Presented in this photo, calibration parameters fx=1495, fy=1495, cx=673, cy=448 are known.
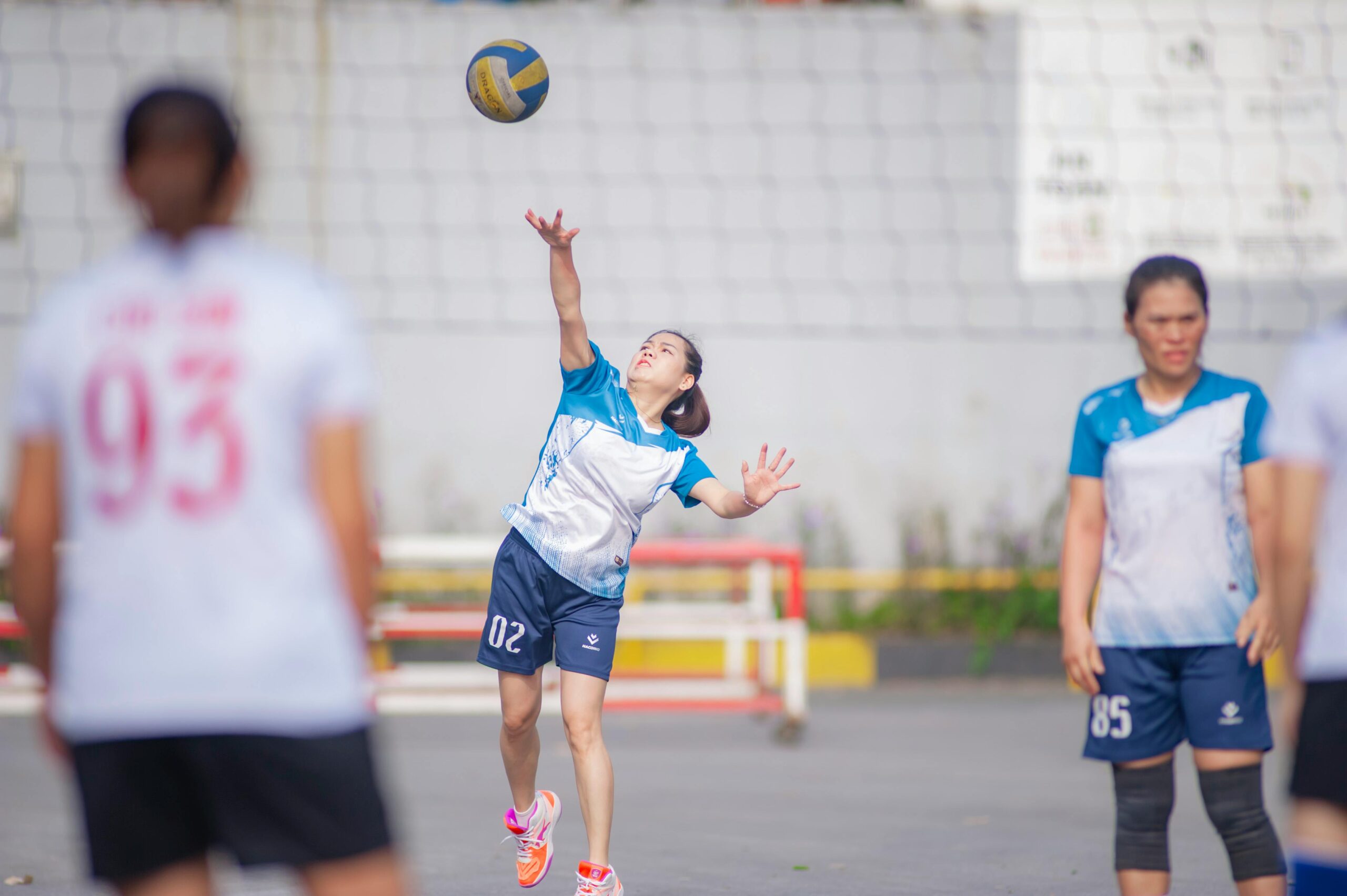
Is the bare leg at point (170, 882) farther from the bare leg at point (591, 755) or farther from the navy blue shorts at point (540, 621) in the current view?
the navy blue shorts at point (540, 621)

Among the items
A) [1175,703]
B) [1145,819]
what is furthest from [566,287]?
[1145,819]

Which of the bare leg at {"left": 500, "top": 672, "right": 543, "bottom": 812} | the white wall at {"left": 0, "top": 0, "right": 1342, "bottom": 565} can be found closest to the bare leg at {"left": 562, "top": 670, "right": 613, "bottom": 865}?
the bare leg at {"left": 500, "top": 672, "right": 543, "bottom": 812}

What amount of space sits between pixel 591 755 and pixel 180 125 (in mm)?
2703

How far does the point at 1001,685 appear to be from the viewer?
10.2 meters

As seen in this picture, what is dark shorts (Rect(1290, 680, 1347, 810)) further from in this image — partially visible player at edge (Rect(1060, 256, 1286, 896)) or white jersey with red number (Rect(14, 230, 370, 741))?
white jersey with red number (Rect(14, 230, 370, 741))

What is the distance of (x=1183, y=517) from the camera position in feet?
11.4

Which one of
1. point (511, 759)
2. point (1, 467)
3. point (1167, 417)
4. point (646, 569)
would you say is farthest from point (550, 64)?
point (1167, 417)

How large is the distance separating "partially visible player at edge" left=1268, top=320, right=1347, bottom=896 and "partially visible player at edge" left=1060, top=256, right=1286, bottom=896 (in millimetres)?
1220

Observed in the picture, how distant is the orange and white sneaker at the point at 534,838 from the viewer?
4484 mm

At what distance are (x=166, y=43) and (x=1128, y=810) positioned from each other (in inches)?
374

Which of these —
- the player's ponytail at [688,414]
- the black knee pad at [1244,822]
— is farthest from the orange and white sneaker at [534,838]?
the black knee pad at [1244,822]

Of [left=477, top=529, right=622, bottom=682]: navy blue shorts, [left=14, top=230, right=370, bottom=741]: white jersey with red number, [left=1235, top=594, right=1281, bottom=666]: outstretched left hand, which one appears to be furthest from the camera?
[left=477, top=529, right=622, bottom=682]: navy blue shorts

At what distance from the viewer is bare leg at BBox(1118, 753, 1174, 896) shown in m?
3.49

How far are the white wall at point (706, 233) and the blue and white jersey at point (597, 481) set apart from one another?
6.22m
